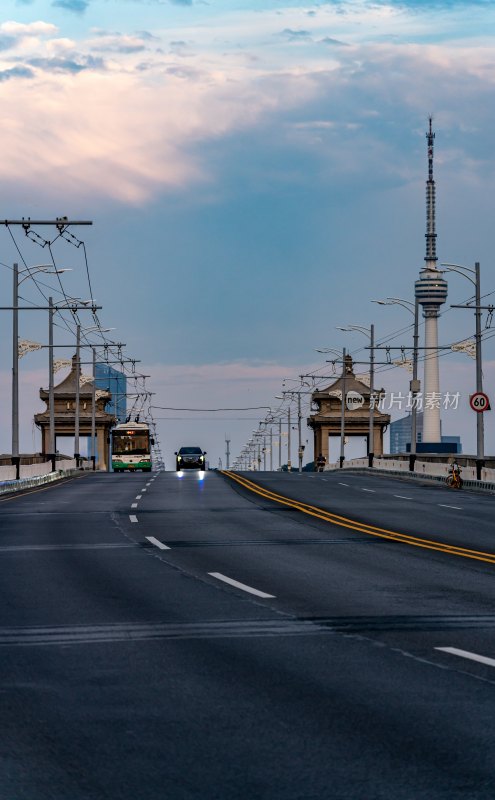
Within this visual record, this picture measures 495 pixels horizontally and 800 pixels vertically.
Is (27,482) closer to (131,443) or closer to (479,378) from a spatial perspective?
(479,378)

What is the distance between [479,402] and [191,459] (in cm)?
4831

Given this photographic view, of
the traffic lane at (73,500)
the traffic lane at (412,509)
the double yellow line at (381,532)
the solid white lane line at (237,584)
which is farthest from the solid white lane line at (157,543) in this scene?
the traffic lane at (73,500)

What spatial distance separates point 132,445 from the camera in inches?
3438

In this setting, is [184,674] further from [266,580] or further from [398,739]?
[266,580]

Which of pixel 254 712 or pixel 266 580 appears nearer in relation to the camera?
pixel 254 712

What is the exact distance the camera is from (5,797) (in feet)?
18.9

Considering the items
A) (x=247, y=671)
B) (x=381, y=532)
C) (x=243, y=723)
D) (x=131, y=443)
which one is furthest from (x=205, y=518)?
(x=131, y=443)

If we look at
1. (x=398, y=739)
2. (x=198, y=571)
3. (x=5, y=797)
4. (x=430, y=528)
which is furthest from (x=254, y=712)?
(x=430, y=528)

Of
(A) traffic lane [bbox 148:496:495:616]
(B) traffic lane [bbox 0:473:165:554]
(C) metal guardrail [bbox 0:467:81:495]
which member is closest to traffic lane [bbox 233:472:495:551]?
(A) traffic lane [bbox 148:496:495:616]

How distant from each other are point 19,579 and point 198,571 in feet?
7.60

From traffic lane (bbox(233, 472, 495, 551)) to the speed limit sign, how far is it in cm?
574

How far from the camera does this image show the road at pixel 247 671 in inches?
242

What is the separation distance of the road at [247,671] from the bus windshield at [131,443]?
65206 mm

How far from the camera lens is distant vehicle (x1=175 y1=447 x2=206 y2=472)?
9619 cm
